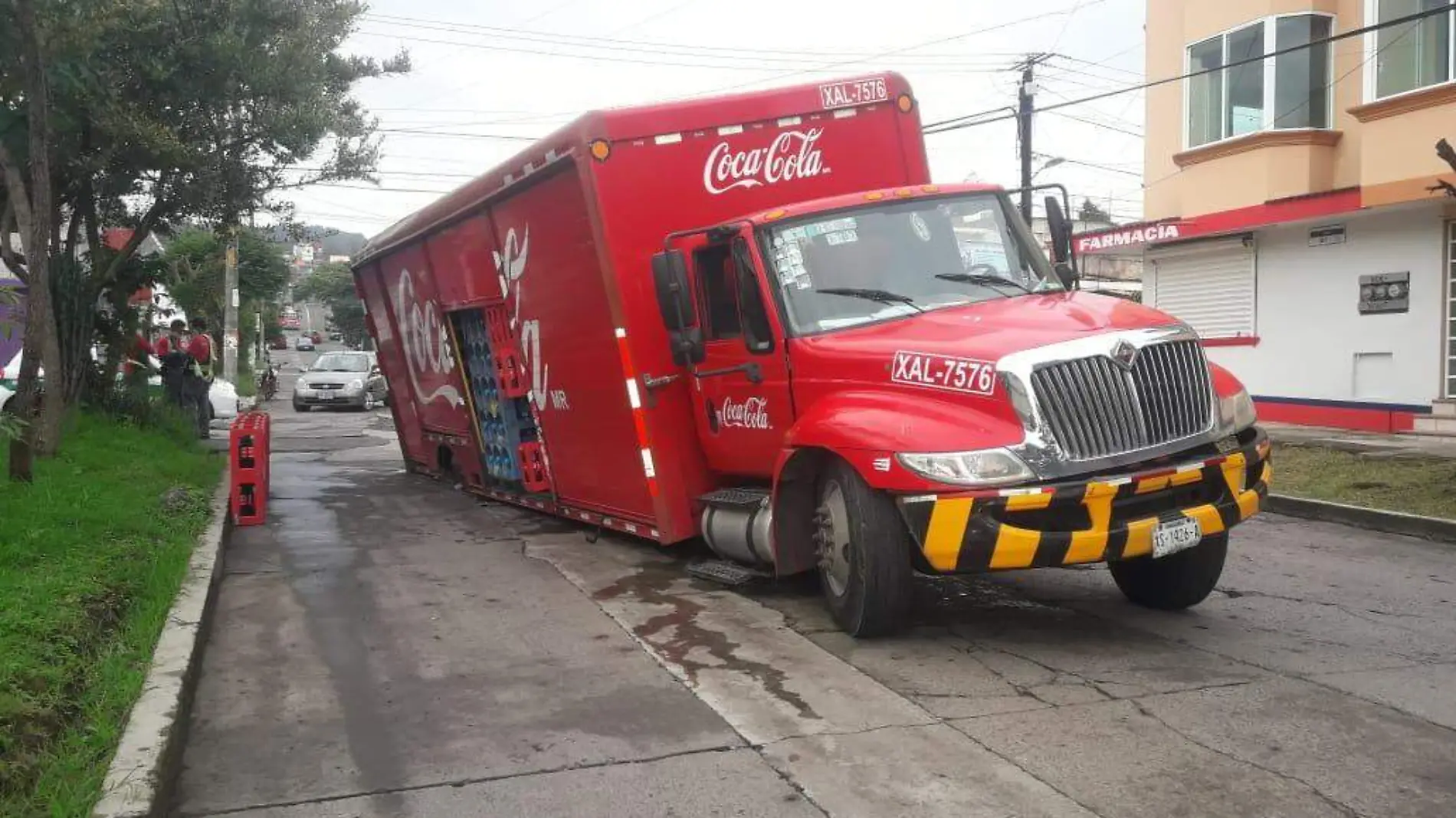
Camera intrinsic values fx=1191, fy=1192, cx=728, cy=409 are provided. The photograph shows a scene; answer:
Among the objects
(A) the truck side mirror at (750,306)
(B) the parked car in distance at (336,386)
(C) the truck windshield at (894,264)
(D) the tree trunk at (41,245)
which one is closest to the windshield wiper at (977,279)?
(C) the truck windshield at (894,264)

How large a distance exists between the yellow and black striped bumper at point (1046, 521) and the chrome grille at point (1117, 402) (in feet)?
0.56

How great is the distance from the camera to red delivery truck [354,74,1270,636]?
539 cm

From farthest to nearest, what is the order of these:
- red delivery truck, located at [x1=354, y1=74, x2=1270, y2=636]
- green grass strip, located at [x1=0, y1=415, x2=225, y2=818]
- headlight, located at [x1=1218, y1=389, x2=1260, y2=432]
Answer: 1. headlight, located at [x1=1218, y1=389, x2=1260, y2=432]
2. red delivery truck, located at [x1=354, y1=74, x2=1270, y2=636]
3. green grass strip, located at [x1=0, y1=415, x2=225, y2=818]

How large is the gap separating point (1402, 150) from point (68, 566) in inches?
581

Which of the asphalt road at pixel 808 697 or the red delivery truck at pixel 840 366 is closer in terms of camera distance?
the asphalt road at pixel 808 697

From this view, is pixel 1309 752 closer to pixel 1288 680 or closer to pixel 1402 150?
pixel 1288 680

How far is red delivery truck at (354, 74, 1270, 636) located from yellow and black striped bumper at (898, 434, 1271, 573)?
11 mm

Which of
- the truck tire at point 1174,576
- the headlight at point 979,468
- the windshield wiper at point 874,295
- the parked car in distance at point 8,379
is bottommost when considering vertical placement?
the truck tire at point 1174,576

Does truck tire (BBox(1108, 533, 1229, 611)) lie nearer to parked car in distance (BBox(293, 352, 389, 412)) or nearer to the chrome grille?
the chrome grille

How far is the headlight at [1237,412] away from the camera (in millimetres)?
5848

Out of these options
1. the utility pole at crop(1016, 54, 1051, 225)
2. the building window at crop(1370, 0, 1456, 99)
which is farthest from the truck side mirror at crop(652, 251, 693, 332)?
the utility pole at crop(1016, 54, 1051, 225)

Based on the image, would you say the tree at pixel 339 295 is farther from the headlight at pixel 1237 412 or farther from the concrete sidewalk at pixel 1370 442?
the headlight at pixel 1237 412

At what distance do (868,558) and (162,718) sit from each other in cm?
311

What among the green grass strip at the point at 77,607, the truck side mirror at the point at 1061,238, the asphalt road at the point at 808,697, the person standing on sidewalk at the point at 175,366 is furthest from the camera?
the person standing on sidewalk at the point at 175,366
